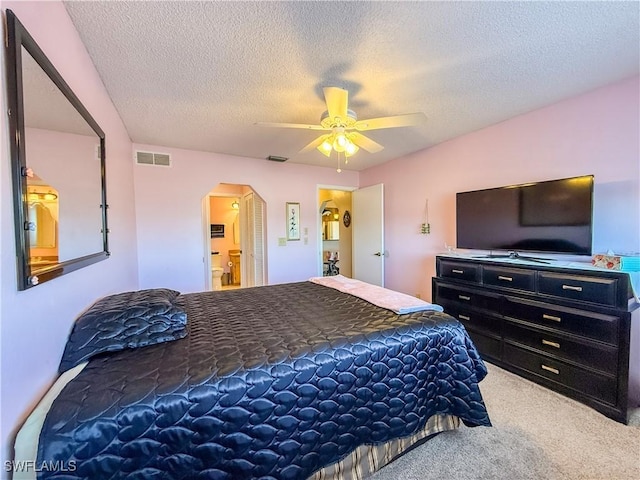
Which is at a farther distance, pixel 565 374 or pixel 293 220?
pixel 293 220

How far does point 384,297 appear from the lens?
6.66 feet

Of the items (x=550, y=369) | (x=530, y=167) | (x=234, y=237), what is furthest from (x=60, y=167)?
(x=234, y=237)

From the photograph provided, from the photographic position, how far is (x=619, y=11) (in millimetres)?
1389

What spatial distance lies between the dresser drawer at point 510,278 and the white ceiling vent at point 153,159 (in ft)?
12.8

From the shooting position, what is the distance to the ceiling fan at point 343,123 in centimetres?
→ 178

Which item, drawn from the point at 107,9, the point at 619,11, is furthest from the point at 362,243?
the point at 107,9

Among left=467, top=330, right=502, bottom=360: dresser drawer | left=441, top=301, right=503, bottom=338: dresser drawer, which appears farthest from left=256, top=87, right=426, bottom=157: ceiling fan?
left=467, top=330, right=502, bottom=360: dresser drawer

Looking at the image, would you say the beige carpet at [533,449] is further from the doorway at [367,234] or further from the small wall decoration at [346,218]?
the small wall decoration at [346,218]

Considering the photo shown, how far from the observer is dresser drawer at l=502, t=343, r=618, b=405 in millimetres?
1828

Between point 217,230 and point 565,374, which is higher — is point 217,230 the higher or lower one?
the higher one

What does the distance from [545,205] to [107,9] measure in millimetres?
Answer: 3288

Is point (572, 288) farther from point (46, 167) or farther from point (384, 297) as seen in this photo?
point (46, 167)

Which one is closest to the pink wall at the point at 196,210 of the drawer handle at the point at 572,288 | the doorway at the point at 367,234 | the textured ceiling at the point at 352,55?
the doorway at the point at 367,234

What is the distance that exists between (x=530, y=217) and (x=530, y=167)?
0.53 meters
